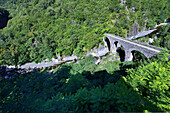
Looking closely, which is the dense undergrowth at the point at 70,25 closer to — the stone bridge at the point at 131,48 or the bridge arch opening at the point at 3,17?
the stone bridge at the point at 131,48

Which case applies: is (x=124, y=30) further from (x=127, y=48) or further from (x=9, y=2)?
(x=9, y=2)

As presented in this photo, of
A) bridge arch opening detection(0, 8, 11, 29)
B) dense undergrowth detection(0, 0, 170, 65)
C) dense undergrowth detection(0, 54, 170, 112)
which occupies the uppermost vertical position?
bridge arch opening detection(0, 8, 11, 29)

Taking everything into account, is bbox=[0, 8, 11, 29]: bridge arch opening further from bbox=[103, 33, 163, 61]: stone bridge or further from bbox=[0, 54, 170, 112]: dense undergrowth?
bbox=[0, 54, 170, 112]: dense undergrowth

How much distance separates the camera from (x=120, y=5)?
3922cm

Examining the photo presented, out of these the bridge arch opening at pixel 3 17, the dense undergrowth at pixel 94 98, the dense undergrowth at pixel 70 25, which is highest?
the bridge arch opening at pixel 3 17

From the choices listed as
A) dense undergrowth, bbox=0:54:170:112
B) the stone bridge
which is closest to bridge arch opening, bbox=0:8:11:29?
the stone bridge

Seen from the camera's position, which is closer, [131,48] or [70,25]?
[131,48]

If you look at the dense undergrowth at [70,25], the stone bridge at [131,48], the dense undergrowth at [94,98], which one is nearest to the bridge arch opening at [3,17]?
the dense undergrowth at [70,25]

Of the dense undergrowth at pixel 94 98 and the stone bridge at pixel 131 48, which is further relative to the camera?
the stone bridge at pixel 131 48

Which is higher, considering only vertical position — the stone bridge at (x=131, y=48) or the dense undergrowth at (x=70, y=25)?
the dense undergrowth at (x=70, y=25)

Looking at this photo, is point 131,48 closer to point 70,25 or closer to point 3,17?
point 70,25

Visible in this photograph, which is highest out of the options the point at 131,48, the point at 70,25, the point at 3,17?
the point at 3,17

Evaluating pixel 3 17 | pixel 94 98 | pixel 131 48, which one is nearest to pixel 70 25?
pixel 131 48

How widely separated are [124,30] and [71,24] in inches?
845
